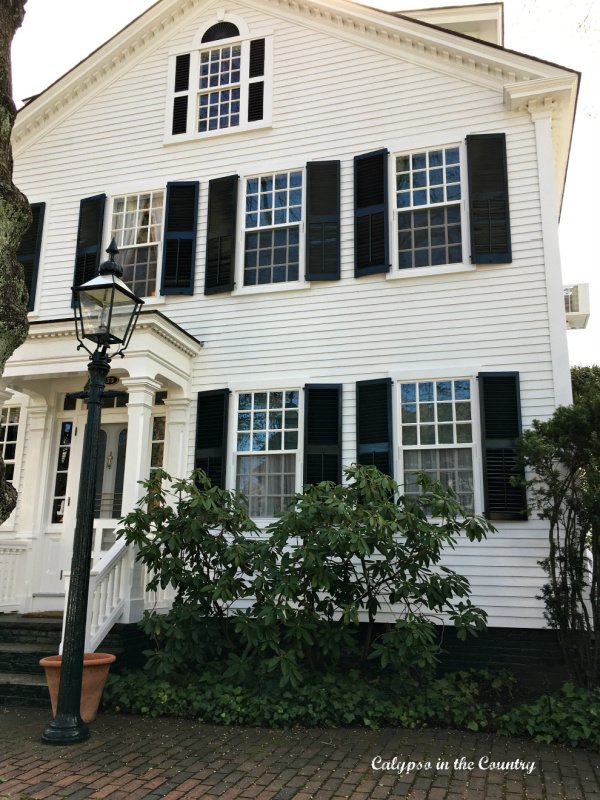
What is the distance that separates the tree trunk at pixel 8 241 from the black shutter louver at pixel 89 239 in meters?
4.68

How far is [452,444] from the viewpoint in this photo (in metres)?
7.68

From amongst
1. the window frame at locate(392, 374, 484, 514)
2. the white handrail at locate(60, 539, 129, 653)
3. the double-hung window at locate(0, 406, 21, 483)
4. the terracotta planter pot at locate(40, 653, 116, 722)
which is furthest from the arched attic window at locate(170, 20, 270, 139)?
the terracotta planter pot at locate(40, 653, 116, 722)

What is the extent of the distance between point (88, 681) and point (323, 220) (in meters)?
6.07

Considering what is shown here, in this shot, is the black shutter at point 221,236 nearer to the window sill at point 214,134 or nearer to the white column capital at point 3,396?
the window sill at point 214,134

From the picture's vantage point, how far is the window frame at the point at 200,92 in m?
9.46

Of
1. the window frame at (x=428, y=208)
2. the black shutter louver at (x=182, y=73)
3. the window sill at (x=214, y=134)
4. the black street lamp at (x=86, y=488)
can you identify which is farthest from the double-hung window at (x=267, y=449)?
the black shutter louver at (x=182, y=73)

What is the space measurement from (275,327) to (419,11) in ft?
19.9

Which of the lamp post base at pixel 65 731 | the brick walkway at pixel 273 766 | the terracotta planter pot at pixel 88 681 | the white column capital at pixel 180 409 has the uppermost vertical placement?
the white column capital at pixel 180 409

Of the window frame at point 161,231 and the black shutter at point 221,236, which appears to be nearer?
the black shutter at point 221,236

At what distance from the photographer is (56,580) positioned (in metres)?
8.59

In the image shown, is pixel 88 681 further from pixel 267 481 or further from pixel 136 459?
pixel 267 481

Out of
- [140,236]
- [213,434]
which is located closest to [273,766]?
[213,434]

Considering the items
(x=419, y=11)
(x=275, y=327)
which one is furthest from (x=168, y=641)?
(x=419, y=11)

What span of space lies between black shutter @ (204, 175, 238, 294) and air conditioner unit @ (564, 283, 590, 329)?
4871 mm
